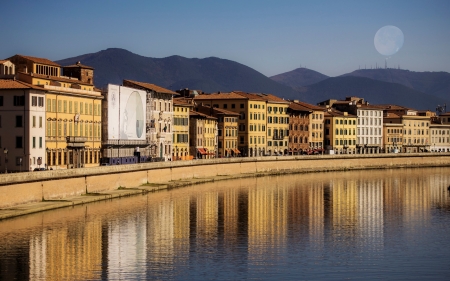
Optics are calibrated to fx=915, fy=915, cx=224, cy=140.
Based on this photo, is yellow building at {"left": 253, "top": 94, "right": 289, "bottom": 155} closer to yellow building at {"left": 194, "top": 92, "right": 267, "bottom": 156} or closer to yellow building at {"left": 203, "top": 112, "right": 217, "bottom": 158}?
yellow building at {"left": 194, "top": 92, "right": 267, "bottom": 156}

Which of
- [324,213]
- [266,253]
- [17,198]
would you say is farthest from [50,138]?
[266,253]

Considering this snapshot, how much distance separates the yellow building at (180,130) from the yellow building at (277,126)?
83.2ft

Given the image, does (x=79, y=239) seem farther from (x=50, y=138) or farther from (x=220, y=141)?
(x=220, y=141)

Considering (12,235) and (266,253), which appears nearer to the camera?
(266,253)

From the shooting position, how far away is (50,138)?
8112cm

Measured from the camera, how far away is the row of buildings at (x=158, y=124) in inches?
3056

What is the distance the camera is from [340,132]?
160m

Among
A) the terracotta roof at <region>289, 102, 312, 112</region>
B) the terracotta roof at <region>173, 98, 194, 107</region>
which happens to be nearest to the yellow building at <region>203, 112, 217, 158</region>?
the terracotta roof at <region>173, 98, 194, 107</region>

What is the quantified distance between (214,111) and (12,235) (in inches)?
3117

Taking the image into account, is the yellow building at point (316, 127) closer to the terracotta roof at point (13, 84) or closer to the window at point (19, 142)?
the terracotta roof at point (13, 84)

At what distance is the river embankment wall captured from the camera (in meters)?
60.8

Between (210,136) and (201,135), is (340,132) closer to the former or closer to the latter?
(210,136)

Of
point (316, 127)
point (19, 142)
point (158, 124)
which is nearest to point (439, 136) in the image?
point (316, 127)

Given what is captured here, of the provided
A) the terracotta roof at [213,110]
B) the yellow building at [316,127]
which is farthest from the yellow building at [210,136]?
the yellow building at [316,127]
